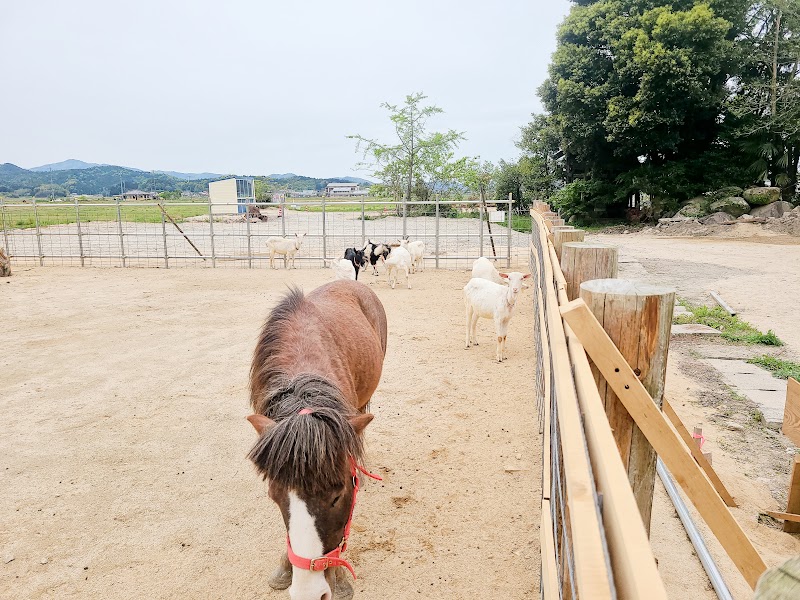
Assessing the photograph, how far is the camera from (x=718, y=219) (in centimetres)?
1828

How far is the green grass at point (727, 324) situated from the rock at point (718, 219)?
40.0 feet

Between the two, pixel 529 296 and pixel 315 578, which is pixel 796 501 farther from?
pixel 529 296

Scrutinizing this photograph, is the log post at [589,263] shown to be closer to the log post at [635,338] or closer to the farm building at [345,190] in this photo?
the log post at [635,338]

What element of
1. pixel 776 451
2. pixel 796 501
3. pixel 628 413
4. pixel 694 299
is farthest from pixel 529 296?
pixel 628 413

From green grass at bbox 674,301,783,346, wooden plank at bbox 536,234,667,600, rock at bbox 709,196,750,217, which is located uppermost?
rock at bbox 709,196,750,217

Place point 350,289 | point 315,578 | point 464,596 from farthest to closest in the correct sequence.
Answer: point 350,289 → point 464,596 → point 315,578

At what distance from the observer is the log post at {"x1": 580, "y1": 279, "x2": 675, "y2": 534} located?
4.96ft

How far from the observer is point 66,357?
6613mm

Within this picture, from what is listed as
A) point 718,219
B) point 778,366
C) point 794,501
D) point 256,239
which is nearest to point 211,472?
point 794,501

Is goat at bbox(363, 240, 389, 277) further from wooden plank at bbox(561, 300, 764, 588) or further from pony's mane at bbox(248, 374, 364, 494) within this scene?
wooden plank at bbox(561, 300, 764, 588)

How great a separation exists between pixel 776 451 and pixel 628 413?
3.09m

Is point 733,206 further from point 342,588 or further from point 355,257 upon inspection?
point 342,588

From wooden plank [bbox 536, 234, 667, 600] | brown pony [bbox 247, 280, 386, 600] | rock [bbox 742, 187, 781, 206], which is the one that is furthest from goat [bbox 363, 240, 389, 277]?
rock [bbox 742, 187, 781, 206]

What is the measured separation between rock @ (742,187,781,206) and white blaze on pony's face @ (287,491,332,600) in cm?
2120
